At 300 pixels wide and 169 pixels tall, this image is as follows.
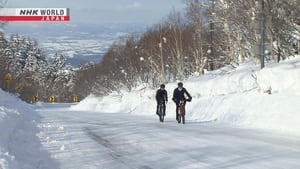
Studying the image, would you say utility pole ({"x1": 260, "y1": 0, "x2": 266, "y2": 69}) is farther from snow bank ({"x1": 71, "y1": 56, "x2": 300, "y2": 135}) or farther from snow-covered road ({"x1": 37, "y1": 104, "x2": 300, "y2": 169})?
snow-covered road ({"x1": 37, "y1": 104, "x2": 300, "y2": 169})

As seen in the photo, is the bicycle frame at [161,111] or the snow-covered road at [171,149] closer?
the snow-covered road at [171,149]

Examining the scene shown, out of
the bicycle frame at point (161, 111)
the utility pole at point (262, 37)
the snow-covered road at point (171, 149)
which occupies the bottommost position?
the snow-covered road at point (171, 149)

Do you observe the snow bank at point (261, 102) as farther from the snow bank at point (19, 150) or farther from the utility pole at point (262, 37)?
the snow bank at point (19, 150)

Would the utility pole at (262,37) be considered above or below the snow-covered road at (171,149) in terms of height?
above

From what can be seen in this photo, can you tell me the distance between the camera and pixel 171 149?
1280cm

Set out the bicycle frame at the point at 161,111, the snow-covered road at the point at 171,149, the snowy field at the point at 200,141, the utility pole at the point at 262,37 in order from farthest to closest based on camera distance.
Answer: the utility pole at the point at 262,37 → the bicycle frame at the point at 161,111 → the snowy field at the point at 200,141 → the snow-covered road at the point at 171,149

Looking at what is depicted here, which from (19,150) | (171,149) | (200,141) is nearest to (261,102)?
(200,141)

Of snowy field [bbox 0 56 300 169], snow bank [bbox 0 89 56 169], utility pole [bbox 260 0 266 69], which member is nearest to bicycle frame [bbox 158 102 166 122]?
snowy field [bbox 0 56 300 169]

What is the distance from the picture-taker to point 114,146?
13.8 meters

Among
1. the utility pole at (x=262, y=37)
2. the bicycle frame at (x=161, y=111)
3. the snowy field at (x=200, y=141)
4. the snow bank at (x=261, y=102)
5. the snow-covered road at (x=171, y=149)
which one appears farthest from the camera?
the utility pole at (x=262, y=37)

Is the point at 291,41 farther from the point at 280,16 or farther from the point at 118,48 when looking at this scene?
the point at 118,48

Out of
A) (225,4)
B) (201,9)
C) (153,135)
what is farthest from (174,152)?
(201,9)

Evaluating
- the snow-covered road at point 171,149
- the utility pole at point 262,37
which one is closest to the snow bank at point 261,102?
the utility pole at point 262,37

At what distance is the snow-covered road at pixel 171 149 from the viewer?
10.7 m
